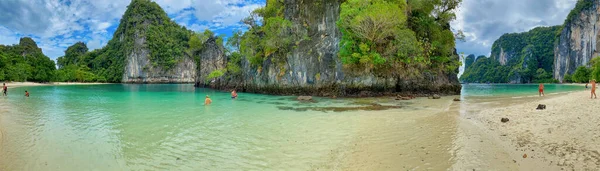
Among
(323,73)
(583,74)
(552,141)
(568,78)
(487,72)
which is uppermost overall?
(487,72)

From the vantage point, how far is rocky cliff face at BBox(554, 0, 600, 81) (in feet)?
253

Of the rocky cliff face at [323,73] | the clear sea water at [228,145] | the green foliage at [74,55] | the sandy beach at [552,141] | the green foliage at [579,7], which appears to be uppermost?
the green foliage at [579,7]

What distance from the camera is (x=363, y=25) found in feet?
77.0

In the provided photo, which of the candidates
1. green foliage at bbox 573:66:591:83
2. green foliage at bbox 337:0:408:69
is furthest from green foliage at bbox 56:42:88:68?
green foliage at bbox 573:66:591:83

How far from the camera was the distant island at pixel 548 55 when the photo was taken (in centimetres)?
7931

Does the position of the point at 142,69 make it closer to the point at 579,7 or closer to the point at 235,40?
the point at 235,40

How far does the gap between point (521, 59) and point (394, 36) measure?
5482 inches

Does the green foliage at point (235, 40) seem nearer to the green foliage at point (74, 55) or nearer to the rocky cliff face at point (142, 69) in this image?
the rocky cliff face at point (142, 69)

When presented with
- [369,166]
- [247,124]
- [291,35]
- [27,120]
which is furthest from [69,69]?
[369,166]

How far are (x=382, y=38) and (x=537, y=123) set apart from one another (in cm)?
1752

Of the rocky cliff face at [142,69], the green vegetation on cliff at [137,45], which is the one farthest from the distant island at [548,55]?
the green vegetation on cliff at [137,45]

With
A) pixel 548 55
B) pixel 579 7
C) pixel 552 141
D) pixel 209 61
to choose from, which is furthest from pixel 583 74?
pixel 552 141

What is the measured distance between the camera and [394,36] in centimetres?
2555

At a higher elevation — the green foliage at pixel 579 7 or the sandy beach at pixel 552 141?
the green foliage at pixel 579 7
